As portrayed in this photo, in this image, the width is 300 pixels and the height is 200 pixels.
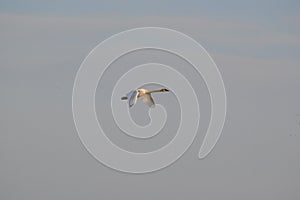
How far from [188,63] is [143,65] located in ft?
1.05

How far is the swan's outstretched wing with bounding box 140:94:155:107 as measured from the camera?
442cm

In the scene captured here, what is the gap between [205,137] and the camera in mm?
4473

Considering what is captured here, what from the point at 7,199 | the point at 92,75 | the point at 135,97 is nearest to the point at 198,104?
the point at 135,97

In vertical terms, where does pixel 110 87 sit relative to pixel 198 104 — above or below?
above

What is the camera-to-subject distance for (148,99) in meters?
4.43

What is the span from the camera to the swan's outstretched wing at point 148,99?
442cm

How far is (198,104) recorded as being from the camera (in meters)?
4.51

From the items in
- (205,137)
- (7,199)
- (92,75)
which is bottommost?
(205,137)

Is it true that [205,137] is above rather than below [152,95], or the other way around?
below

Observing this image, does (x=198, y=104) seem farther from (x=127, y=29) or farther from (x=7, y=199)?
(x=7, y=199)

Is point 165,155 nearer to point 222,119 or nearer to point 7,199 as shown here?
point 222,119

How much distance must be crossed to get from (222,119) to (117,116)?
75 cm

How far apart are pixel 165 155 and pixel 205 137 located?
12.2 inches

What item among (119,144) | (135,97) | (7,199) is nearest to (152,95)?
(135,97)
